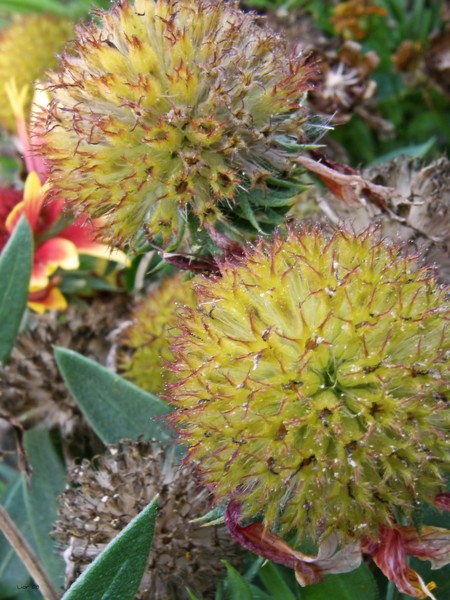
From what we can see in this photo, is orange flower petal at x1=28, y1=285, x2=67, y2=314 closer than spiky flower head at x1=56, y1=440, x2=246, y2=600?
No

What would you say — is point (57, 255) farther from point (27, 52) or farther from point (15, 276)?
point (27, 52)

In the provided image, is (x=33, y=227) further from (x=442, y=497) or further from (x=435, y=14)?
(x=435, y=14)

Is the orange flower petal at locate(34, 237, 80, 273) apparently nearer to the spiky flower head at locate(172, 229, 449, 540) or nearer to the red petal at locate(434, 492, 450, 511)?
the spiky flower head at locate(172, 229, 449, 540)

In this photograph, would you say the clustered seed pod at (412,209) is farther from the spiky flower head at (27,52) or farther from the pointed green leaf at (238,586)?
the spiky flower head at (27,52)

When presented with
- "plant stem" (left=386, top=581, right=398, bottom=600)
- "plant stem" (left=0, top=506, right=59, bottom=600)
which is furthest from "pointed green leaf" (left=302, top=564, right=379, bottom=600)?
"plant stem" (left=0, top=506, right=59, bottom=600)

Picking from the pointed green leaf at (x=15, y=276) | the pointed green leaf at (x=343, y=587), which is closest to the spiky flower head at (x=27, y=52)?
the pointed green leaf at (x=15, y=276)

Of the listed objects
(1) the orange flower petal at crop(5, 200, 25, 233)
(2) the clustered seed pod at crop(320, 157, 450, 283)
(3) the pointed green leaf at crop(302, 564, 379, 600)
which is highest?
(1) the orange flower petal at crop(5, 200, 25, 233)

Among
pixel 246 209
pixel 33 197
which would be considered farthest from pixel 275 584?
pixel 33 197
